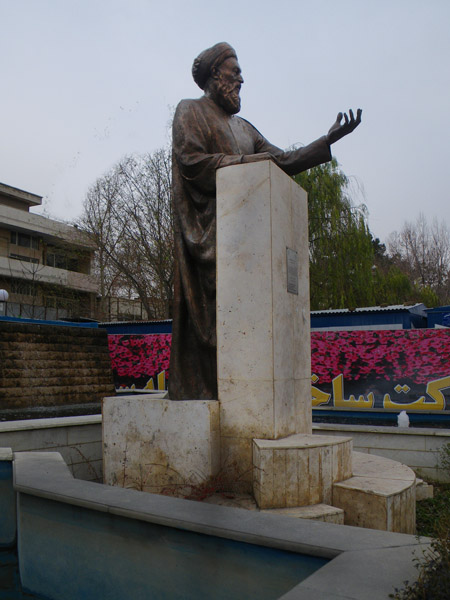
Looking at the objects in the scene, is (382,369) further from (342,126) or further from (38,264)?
(38,264)

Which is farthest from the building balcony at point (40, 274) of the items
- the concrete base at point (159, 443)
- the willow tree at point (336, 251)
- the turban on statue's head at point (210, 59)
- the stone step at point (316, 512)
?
the stone step at point (316, 512)

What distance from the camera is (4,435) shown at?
5816 mm

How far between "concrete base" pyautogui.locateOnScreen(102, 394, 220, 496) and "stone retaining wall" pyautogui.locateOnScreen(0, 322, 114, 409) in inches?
427

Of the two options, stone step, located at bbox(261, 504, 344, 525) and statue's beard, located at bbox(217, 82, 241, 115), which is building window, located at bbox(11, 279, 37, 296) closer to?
statue's beard, located at bbox(217, 82, 241, 115)

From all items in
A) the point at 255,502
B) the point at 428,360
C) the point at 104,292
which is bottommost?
the point at 255,502

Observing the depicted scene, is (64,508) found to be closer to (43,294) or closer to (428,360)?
(428,360)

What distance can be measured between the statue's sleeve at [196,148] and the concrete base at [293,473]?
2303 millimetres

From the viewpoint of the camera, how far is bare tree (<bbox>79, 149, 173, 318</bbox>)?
23.2 m

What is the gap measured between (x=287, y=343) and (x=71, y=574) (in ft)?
7.38

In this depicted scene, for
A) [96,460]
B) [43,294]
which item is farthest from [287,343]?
[43,294]

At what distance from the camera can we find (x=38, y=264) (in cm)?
3269

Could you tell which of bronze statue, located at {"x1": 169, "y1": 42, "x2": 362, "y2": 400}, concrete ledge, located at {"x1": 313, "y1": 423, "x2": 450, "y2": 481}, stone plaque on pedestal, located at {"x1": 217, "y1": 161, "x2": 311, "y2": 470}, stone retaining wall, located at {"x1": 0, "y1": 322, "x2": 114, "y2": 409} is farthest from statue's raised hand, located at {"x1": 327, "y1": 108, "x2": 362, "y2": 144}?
stone retaining wall, located at {"x1": 0, "y1": 322, "x2": 114, "y2": 409}

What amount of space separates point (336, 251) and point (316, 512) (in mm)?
17227

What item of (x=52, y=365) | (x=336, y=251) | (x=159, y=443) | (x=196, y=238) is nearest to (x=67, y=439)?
(x=159, y=443)
